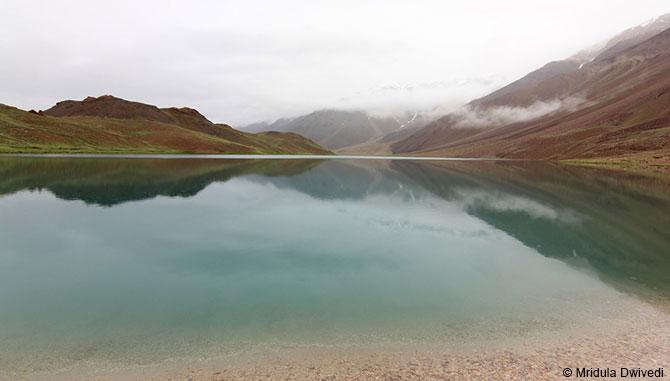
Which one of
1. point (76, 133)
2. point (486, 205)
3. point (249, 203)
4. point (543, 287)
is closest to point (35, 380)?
point (543, 287)

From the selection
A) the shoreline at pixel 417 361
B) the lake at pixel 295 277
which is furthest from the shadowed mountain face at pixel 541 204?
the shoreline at pixel 417 361

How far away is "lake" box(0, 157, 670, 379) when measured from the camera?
1504 cm

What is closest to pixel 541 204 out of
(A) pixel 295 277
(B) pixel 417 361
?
(A) pixel 295 277

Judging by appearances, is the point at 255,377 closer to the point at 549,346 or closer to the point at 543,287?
the point at 549,346

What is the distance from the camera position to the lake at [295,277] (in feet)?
49.3

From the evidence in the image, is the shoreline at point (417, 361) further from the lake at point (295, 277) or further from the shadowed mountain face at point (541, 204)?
the shadowed mountain face at point (541, 204)

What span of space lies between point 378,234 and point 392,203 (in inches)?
802

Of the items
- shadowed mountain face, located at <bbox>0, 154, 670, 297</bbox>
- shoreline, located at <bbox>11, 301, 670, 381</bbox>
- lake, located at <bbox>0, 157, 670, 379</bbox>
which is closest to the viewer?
shoreline, located at <bbox>11, 301, 670, 381</bbox>

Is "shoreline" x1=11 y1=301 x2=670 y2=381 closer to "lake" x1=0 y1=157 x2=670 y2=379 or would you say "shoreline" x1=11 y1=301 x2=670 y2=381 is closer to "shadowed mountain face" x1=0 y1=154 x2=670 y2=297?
"lake" x1=0 y1=157 x2=670 y2=379

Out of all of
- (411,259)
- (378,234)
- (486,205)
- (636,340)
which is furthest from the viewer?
(486,205)

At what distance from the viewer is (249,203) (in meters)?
49.7

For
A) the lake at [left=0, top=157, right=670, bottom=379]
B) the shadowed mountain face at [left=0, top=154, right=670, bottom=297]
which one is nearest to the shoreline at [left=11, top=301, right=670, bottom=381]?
the lake at [left=0, top=157, right=670, bottom=379]

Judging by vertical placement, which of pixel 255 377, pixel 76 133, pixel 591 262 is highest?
pixel 76 133

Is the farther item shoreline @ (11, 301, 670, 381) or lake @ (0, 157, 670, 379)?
lake @ (0, 157, 670, 379)
